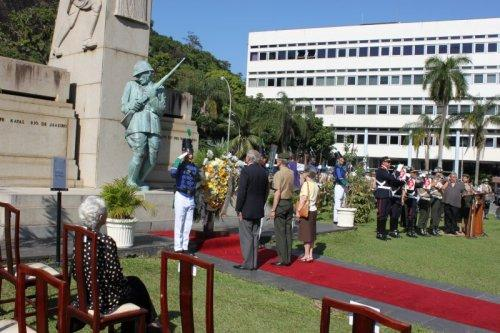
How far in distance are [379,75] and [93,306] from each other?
69458 millimetres

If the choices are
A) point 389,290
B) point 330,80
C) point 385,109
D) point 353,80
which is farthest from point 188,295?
point 330,80

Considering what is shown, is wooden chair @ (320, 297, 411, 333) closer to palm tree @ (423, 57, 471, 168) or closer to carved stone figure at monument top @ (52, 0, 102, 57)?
carved stone figure at monument top @ (52, 0, 102, 57)

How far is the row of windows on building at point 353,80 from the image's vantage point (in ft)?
216

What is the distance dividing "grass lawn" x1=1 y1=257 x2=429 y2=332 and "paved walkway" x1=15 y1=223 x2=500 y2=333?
0.99 feet

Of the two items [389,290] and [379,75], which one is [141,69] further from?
[379,75]

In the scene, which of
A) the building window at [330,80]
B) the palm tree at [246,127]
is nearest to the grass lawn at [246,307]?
the palm tree at [246,127]

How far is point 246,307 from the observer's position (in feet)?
21.7

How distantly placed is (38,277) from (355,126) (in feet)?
230

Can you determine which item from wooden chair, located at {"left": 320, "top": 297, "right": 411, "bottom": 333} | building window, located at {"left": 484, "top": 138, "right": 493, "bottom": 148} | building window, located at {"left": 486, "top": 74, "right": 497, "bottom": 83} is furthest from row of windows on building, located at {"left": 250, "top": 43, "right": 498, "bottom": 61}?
wooden chair, located at {"left": 320, "top": 297, "right": 411, "bottom": 333}

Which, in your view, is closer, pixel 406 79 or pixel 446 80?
pixel 446 80

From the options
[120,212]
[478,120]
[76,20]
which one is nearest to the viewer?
[120,212]

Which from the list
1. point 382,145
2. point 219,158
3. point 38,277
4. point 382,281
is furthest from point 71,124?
point 382,145

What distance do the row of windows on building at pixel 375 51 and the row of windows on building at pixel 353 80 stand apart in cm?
276

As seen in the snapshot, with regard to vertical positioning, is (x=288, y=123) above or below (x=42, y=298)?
above
